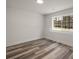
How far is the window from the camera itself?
4.14 m

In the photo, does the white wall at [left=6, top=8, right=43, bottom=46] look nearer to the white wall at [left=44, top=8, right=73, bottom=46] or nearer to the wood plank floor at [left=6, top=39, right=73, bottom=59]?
the white wall at [left=44, top=8, right=73, bottom=46]

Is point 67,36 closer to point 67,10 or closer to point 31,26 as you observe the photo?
point 67,10

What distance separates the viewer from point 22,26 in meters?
4.47

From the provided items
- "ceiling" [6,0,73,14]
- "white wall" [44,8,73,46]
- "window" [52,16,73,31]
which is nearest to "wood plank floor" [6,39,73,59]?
"white wall" [44,8,73,46]

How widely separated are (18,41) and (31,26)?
5.03 feet

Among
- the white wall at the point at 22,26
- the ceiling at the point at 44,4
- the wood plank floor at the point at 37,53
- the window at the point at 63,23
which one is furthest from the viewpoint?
the window at the point at 63,23

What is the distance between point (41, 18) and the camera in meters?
5.87

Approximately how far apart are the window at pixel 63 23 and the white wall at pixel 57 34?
13.5 inches

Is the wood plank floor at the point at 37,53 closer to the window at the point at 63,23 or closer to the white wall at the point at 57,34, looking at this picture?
the white wall at the point at 57,34

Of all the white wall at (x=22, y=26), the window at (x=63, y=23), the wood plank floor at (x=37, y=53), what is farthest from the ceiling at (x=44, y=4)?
the wood plank floor at (x=37, y=53)

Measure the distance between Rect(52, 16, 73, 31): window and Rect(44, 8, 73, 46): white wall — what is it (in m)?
0.34

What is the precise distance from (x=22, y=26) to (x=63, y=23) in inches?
115

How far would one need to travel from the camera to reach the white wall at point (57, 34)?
3.87m
